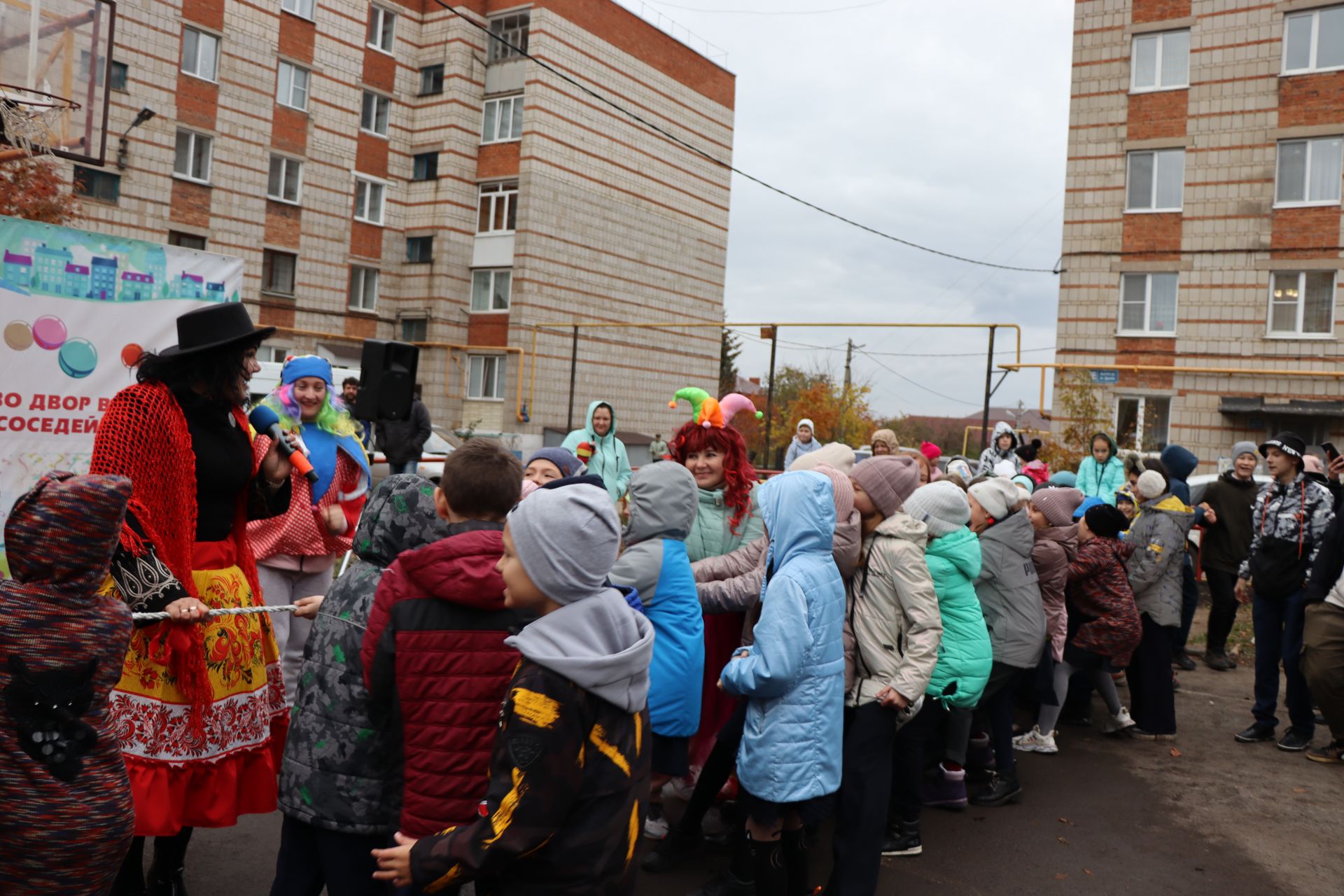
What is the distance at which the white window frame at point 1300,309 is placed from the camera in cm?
2198

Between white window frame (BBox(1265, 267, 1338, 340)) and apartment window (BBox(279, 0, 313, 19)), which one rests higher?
apartment window (BBox(279, 0, 313, 19))

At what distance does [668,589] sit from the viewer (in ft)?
14.4

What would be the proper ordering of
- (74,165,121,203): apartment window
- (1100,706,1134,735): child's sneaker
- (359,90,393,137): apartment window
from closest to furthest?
(1100,706,1134,735): child's sneaker, (74,165,121,203): apartment window, (359,90,393,137): apartment window

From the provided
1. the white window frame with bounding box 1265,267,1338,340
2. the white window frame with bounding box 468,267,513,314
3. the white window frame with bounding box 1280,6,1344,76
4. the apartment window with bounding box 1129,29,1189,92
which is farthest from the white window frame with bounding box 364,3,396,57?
the white window frame with bounding box 1265,267,1338,340

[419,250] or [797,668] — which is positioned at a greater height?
[419,250]

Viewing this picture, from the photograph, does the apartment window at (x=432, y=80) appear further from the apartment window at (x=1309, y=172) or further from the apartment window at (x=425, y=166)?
the apartment window at (x=1309, y=172)

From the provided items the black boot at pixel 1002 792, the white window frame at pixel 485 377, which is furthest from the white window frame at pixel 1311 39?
the black boot at pixel 1002 792

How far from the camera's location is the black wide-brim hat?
3600 mm

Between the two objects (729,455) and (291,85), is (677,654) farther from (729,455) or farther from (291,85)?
(291,85)

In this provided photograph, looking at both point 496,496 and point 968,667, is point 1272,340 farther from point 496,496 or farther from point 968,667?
point 496,496

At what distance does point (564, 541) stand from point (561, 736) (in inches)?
17.7

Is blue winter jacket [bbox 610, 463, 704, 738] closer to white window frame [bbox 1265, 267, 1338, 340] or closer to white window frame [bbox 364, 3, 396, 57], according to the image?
white window frame [bbox 1265, 267, 1338, 340]

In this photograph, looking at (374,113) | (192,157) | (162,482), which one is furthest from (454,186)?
(162,482)

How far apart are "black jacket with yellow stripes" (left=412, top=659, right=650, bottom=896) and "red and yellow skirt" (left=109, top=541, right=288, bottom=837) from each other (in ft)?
5.25
